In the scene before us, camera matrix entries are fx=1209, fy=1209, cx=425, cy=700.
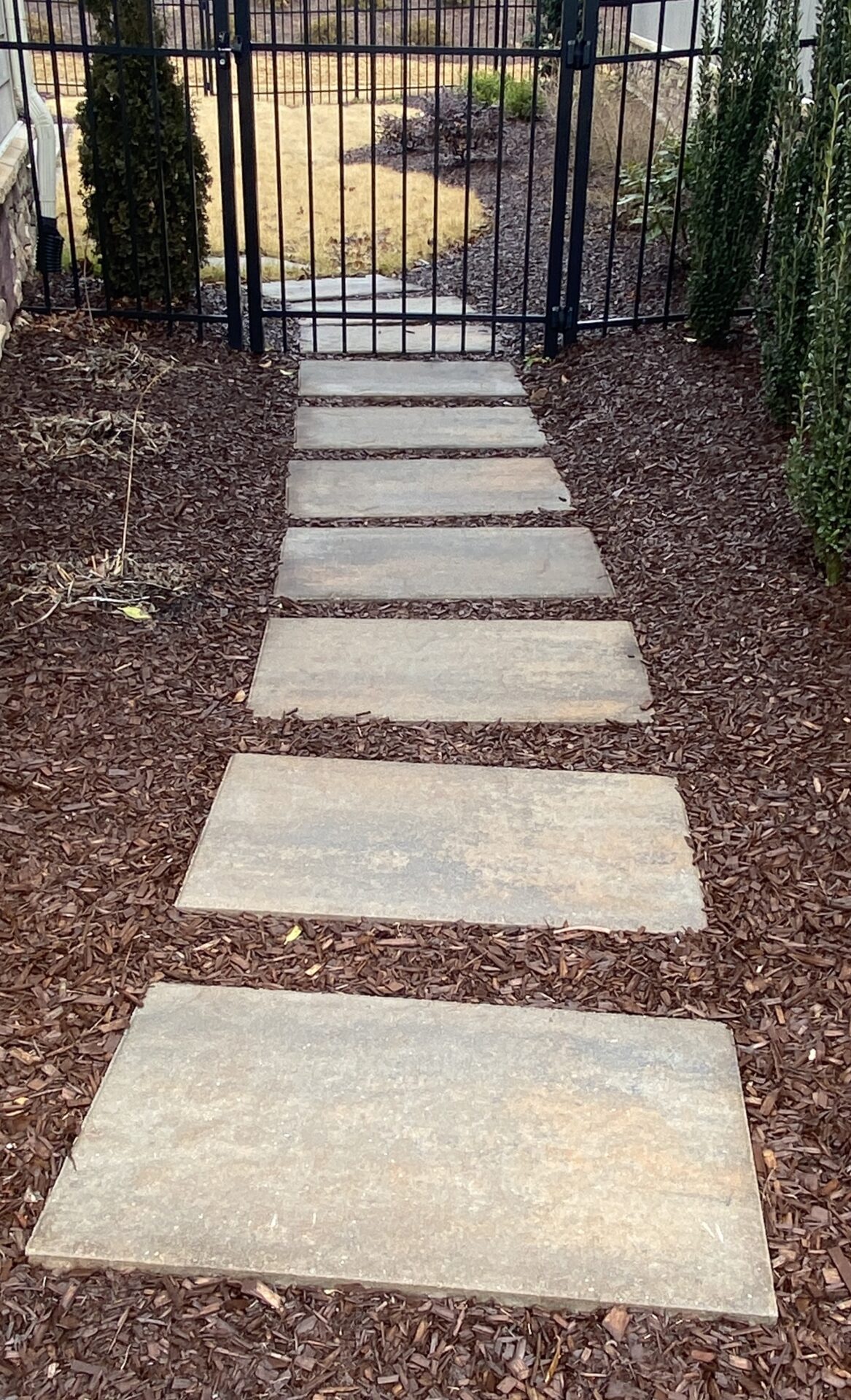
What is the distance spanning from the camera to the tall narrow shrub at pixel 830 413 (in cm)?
343

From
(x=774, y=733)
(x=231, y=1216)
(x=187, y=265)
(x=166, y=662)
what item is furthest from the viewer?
(x=187, y=265)

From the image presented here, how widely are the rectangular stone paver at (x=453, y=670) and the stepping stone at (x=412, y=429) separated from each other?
1.67m

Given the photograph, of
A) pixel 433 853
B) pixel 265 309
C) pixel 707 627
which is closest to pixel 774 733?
pixel 707 627

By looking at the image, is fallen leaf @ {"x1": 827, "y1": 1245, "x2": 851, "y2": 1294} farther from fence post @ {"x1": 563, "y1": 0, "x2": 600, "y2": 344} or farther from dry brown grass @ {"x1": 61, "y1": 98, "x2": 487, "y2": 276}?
dry brown grass @ {"x1": 61, "y1": 98, "x2": 487, "y2": 276}

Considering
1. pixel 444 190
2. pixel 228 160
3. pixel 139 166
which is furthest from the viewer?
pixel 444 190

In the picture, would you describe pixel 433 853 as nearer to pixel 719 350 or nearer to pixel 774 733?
pixel 774 733

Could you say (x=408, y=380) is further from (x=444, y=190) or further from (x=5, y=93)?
(x=444, y=190)

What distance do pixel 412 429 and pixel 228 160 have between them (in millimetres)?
1712

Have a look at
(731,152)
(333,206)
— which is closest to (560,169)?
(731,152)

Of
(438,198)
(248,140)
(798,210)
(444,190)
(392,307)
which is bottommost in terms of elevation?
(392,307)

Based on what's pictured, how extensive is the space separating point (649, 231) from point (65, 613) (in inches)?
221

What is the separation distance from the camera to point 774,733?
295cm

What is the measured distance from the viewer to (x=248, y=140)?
5668mm

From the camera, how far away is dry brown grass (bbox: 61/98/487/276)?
839 cm
